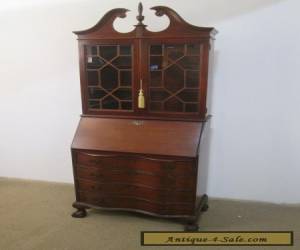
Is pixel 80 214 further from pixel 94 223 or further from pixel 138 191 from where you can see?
pixel 138 191

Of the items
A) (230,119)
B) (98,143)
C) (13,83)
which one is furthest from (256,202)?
(13,83)

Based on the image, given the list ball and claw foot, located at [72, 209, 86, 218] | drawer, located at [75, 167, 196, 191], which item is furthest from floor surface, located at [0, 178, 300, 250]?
drawer, located at [75, 167, 196, 191]

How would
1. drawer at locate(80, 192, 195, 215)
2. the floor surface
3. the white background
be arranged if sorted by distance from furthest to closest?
the white background
drawer at locate(80, 192, 195, 215)
the floor surface

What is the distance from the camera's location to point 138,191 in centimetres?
238

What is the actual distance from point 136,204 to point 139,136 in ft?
1.75

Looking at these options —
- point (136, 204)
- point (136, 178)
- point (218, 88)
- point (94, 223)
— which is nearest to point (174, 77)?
point (218, 88)

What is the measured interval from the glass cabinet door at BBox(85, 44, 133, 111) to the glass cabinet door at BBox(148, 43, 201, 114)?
0.17 meters

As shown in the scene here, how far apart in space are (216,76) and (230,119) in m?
0.38

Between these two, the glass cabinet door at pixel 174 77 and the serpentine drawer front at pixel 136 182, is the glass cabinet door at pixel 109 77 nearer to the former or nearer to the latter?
the glass cabinet door at pixel 174 77

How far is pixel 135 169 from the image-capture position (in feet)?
7.65

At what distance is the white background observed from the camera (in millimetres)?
2482

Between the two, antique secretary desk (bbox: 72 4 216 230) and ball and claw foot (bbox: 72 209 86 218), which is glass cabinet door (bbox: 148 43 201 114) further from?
ball and claw foot (bbox: 72 209 86 218)

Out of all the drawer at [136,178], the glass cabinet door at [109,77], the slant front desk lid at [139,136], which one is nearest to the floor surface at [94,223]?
the drawer at [136,178]

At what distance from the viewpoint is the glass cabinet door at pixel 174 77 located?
225cm
